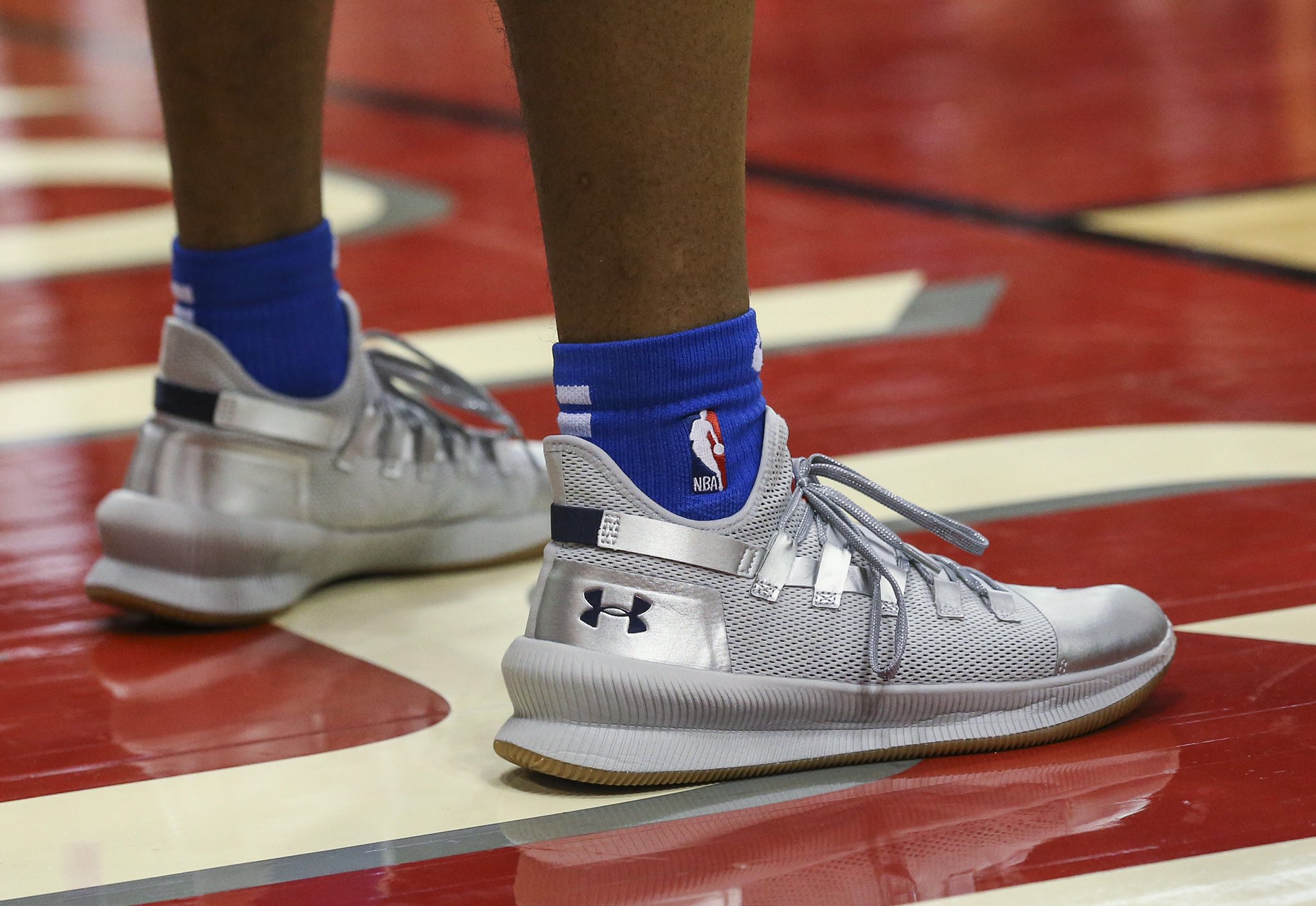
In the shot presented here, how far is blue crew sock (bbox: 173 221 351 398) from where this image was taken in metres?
1.49

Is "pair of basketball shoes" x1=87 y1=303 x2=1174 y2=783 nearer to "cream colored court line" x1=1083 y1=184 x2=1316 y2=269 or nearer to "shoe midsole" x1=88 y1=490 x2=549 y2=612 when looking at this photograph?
"shoe midsole" x1=88 y1=490 x2=549 y2=612

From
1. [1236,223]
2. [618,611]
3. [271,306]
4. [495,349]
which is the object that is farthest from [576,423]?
[1236,223]

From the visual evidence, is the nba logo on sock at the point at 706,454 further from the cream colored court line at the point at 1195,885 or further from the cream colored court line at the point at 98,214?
the cream colored court line at the point at 98,214

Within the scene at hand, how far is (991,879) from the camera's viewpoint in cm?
95

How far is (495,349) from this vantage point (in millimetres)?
2373

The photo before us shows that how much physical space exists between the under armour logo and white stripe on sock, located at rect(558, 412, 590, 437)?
102 mm

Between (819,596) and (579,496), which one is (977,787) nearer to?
(819,596)

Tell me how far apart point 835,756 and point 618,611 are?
17 centimetres

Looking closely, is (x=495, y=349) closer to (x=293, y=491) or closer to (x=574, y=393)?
(x=293, y=491)

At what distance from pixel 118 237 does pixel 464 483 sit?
6.47 feet

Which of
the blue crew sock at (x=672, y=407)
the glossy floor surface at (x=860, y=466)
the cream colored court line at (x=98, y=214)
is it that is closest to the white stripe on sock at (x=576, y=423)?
the blue crew sock at (x=672, y=407)

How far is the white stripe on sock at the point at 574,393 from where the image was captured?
3.67 feet

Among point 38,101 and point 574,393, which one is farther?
point 38,101

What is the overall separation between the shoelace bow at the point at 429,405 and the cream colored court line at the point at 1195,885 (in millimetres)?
813
